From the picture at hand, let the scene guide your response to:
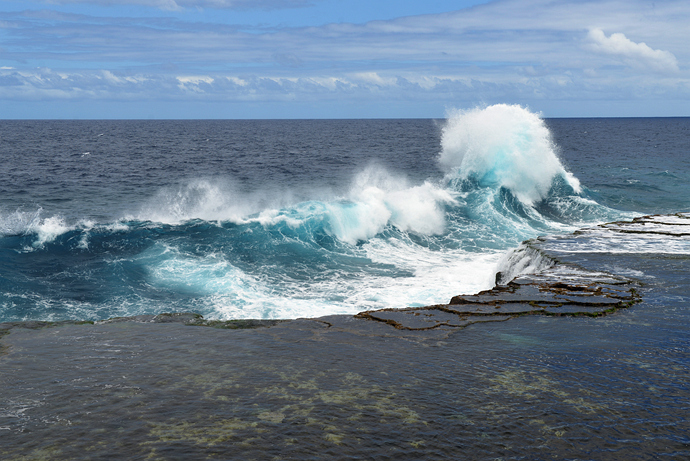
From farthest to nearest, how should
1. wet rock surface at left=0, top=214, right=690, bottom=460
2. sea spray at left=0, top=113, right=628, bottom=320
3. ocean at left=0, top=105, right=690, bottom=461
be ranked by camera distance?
1. sea spray at left=0, top=113, right=628, bottom=320
2. ocean at left=0, top=105, right=690, bottom=461
3. wet rock surface at left=0, top=214, right=690, bottom=460

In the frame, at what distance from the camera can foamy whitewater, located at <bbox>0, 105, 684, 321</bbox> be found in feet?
38.8

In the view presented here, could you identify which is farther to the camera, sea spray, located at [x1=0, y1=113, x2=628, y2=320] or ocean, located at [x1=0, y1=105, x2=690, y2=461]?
sea spray, located at [x1=0, y1=113, x2=628, y2=320]

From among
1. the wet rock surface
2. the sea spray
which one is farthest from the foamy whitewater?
the wet rock surface

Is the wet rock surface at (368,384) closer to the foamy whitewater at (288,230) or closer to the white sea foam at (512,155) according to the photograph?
the foamy whitewater at (288,230)

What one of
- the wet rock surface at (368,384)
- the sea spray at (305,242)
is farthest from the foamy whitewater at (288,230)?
the wet rock surface at (368,384)

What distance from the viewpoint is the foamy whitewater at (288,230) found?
11.8m

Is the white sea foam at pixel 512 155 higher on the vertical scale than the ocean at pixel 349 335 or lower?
higher

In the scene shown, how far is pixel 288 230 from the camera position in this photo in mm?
16891

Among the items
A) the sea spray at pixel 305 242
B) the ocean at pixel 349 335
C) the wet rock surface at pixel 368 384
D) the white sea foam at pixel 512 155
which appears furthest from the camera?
the white sea foam at pixel 512 155

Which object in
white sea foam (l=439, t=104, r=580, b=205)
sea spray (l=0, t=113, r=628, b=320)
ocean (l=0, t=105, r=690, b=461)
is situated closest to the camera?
ocean (l=0, t=105, r=690, b=461)

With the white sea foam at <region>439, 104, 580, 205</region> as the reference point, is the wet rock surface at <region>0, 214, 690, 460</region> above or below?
below

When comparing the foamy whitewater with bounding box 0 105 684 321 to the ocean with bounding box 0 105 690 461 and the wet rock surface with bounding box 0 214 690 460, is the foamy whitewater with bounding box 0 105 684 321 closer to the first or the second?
the ocean with bounding box 0 105 690 461

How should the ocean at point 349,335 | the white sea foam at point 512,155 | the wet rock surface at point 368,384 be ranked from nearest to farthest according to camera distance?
1. the wet rock surface at point 368,384
2. the ocean at point 349,335
3. the white sea foam at point 512,155

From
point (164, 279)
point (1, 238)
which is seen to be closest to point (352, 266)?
point (164, 279)
